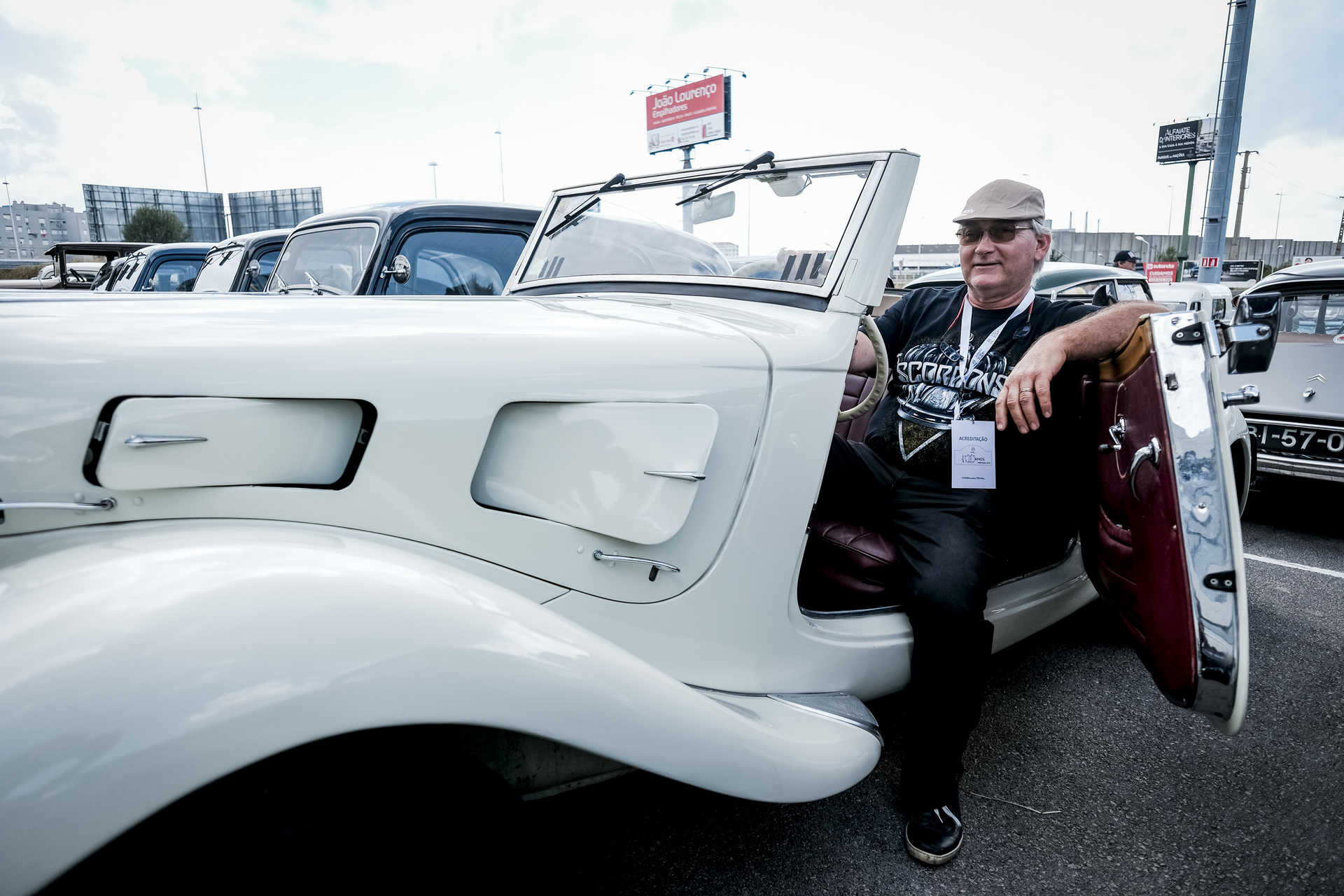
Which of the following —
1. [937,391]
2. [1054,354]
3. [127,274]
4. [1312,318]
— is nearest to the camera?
[1054,354]

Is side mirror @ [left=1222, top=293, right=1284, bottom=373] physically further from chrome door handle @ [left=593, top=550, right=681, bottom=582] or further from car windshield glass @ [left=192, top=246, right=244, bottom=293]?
car windshield glass @ [left=192, top=246, right=244, bottom=293]

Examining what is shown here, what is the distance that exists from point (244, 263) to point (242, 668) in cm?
Result: 747

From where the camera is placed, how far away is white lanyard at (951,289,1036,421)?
216cm

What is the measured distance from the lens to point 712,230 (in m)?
2.31

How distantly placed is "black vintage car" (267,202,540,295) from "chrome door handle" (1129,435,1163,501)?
3778 mm

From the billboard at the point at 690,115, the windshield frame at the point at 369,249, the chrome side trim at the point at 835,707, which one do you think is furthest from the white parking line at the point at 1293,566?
the billboard at the point at 690,115

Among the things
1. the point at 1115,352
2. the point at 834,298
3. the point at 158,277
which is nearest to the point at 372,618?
the point at 834,298

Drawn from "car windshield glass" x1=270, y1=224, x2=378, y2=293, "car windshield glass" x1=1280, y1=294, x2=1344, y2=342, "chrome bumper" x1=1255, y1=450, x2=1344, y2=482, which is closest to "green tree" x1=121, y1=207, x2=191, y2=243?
"car windshield glass" x1=270, y1=224, x2=378, y2=293

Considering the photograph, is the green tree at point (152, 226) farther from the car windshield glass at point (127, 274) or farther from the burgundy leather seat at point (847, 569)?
the burgundy leather seat at point (847, 569)

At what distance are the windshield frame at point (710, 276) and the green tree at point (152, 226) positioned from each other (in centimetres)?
4158

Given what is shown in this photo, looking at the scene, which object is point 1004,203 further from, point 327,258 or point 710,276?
point 327,258

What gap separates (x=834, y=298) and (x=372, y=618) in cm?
128

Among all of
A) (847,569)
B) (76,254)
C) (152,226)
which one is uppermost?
(152,226)

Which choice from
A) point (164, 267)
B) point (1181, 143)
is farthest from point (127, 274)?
point (1181, 143)
